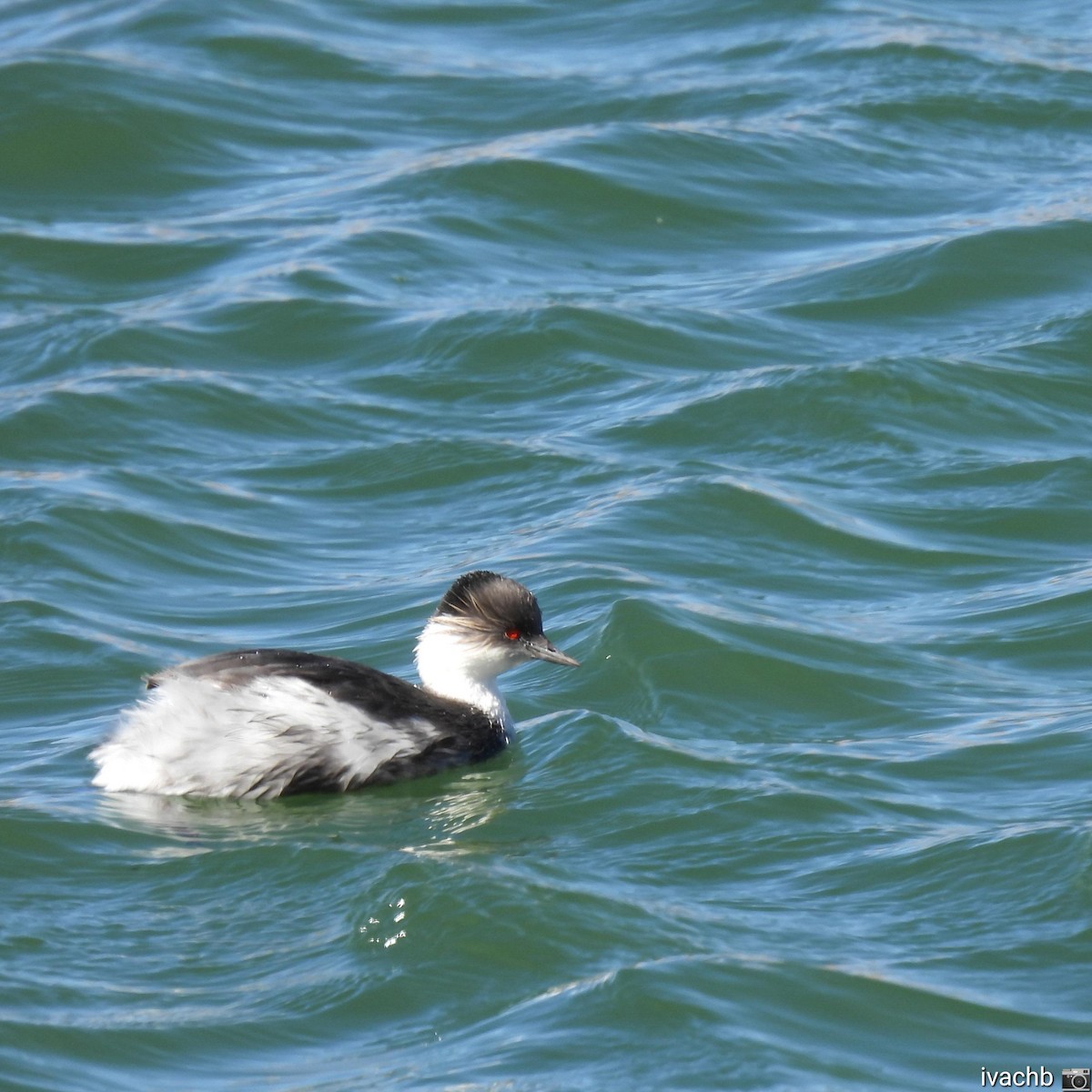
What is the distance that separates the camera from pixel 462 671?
8.12 m

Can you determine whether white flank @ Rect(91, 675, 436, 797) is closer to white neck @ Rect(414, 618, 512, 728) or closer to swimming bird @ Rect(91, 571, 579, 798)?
swimming bird @ Rect(91, 571, 579, 798)

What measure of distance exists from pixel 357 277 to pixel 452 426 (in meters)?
2.23

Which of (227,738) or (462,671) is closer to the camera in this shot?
(227,738)

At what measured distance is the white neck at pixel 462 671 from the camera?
810cm

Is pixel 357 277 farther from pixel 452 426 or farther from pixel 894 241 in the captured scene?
pixel 894 241

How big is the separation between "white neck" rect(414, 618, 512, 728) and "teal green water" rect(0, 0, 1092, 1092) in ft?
0.75

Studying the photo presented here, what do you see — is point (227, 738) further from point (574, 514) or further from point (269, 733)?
point (574, 514)

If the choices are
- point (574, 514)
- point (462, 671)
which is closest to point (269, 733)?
point (462, 671)

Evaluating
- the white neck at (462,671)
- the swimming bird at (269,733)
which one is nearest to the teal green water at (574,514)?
the swimming bird at (269,733)

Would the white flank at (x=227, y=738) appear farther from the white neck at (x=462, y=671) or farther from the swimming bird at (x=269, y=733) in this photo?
the white neck at (x=462, y=671)

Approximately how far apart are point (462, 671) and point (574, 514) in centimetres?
261

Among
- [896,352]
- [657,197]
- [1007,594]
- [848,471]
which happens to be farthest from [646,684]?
[657,197]

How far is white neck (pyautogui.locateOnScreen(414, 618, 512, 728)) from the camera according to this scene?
8.10 meters

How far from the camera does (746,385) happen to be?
11953 millimetres
